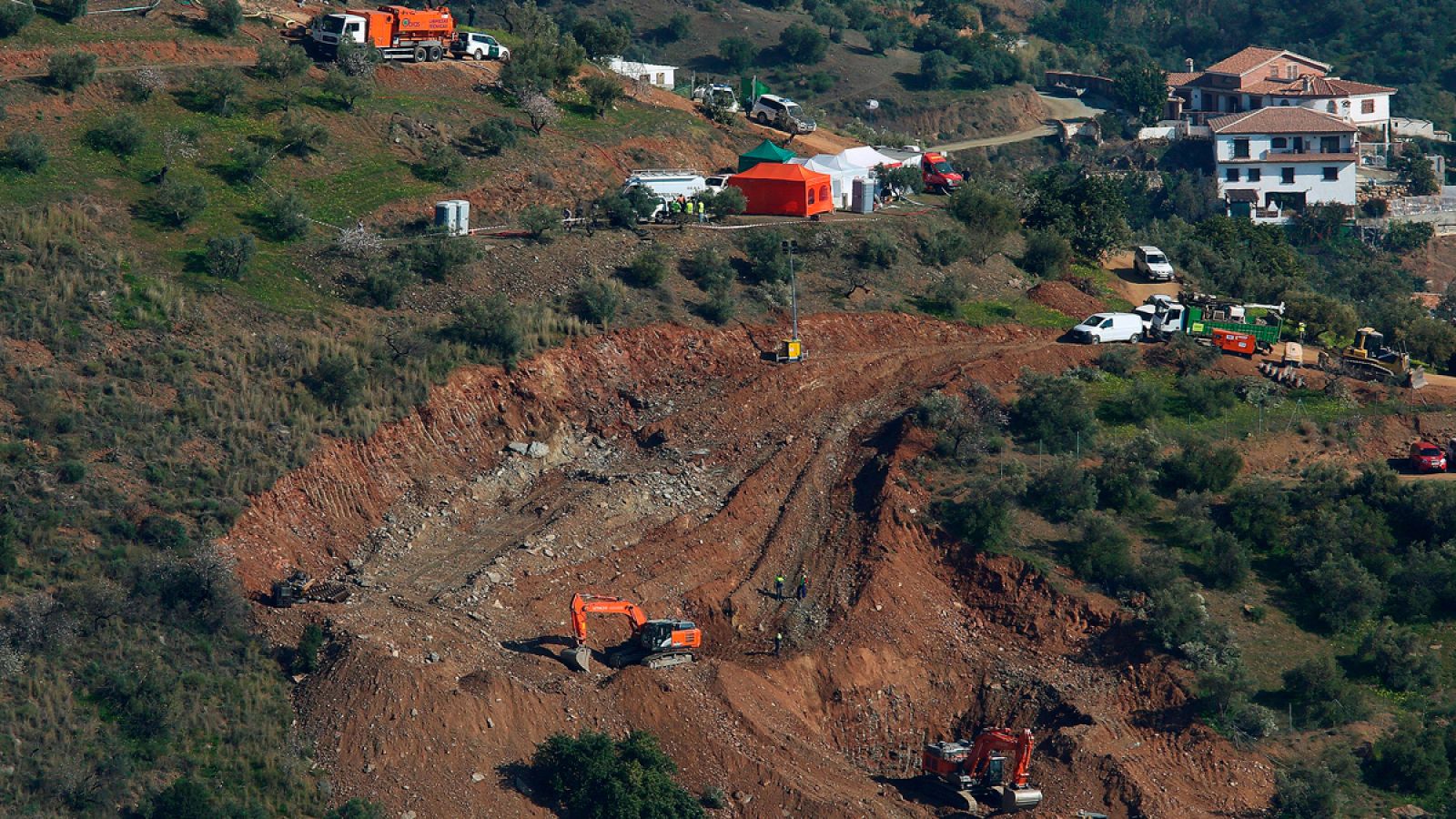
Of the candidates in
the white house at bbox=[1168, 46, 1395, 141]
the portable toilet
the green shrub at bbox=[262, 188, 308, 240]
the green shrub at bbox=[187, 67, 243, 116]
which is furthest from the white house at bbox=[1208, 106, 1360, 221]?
the green shrub at bbox=[262, 188, 308, 240]

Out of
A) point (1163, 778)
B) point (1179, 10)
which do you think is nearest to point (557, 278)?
point (1163, 778)

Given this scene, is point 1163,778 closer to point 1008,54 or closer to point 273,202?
point 273,202

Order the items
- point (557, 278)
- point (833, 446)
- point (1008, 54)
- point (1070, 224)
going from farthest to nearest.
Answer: point (1008, 54)
point (1070, 224)
point (557, 278)
point (833, 446)

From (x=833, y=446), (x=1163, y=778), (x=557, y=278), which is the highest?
(x=557, y=278)

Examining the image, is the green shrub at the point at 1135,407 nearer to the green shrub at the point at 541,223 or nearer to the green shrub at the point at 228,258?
the green shrub at the point at 541,223

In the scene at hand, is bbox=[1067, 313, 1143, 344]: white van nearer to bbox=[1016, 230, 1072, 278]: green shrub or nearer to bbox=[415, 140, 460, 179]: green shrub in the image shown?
bbox=[1016, 230, 1072, 278]: green shrub

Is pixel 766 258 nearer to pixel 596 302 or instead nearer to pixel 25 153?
pixel 596 302
